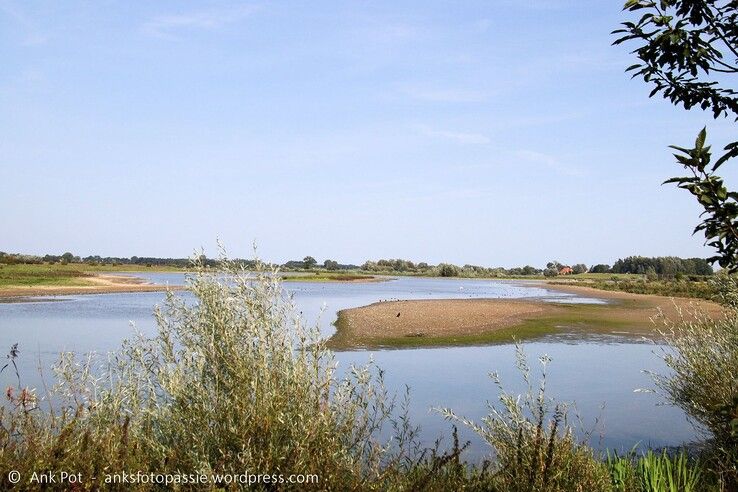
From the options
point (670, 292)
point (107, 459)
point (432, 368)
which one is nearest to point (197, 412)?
point (107, 459)

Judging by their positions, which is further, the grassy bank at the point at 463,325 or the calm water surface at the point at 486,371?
the grassy bank at the point at 463,325

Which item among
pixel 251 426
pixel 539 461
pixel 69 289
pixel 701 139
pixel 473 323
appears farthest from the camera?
pixel 69 289

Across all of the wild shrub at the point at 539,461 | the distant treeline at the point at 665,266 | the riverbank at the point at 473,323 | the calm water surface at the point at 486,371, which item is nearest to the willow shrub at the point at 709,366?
the calm water surface at the point at 486,371

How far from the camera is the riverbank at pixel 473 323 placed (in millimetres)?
25328

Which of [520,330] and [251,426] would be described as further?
[520,330]

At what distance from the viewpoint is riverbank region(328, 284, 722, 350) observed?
83.1ft

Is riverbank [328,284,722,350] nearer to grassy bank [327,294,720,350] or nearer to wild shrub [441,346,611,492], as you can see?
grassy bank [327,294,720,350]

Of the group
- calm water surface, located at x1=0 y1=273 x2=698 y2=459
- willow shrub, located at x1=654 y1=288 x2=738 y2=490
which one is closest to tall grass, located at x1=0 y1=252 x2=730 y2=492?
calm water surface, located at x1=0 y1=273 x2=698 y2=459

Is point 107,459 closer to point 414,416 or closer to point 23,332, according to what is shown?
point 414,416

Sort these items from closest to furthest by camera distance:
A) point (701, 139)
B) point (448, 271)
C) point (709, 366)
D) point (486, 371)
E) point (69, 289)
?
point (701, 139), point (709, 366), point (486, 371), point (69, 289), point (448, 271)

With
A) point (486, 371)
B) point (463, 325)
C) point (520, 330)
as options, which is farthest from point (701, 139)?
point (463, 325)

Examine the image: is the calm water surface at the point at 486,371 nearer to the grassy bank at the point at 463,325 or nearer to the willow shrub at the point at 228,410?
the grassy bank at the point at 463,325

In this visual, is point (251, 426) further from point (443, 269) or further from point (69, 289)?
point (443, 269)

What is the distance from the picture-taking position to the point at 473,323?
103 feet
